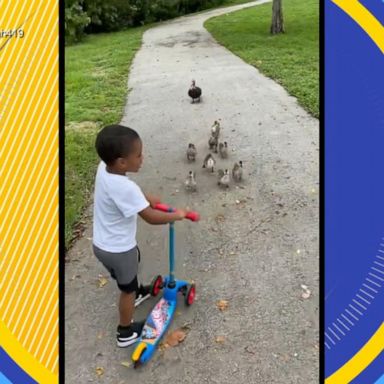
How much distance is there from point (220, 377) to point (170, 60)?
30.1 ft

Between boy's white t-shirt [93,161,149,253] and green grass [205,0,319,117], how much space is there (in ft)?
11.1

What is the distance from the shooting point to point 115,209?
8.01ft

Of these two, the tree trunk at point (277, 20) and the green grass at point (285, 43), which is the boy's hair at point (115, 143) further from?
the tree trunk at point (277, 20)

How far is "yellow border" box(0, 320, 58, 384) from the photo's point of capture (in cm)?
220

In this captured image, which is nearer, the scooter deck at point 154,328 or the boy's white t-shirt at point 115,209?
the boy's white t-shirt at point 115,209

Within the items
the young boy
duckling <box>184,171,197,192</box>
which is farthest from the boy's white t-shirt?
duckling <box>184,171,197,192</box>

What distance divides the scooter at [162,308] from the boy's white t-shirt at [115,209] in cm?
22

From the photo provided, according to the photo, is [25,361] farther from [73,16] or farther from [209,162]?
[209,162]

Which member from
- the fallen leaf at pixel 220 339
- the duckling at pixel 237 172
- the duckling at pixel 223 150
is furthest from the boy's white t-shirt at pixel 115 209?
the duckling at pixel 223 150

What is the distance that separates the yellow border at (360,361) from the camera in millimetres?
2131

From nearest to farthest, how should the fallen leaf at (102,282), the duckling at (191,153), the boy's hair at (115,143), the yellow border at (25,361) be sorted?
the yellow border at (25,361) < the boy's hair at (115,143) < the fallen leaf at (102,282) < the duckling at (191,153)

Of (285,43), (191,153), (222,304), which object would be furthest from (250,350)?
(285,43)

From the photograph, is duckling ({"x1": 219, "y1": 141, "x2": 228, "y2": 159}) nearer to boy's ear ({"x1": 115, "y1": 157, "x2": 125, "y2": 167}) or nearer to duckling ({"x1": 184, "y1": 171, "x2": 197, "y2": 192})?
duckling ({"x1": 184, "y1": 171, "x2": 197, "y2": 192})

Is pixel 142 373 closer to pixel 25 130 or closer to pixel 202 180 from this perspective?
pixel 25 130
